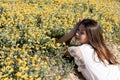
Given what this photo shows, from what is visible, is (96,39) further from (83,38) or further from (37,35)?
(37,35)

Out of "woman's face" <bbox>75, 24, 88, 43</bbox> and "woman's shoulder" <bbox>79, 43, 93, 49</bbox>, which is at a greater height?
"woman's face" <bbox>75, 24, 88, 43</bbox>

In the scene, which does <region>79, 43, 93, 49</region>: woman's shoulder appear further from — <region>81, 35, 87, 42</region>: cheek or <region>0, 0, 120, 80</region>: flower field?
<region>0, 0, 120, 80</region>: flower field

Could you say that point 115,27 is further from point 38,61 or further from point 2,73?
point 2,73

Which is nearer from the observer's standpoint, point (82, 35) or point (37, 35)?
point (82, 35)

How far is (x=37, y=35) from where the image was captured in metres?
4.91

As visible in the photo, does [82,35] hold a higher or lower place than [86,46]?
higher

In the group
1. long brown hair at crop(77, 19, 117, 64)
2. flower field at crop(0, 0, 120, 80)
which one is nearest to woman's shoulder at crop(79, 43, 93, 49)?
long brown hair at crop(77, 19, 117, 64)

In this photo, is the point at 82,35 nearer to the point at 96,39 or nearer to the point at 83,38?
the point at 83,38

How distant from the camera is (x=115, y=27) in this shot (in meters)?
6.74

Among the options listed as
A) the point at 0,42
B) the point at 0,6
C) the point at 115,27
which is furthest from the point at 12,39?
the point at 115,27

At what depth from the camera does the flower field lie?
4098mm

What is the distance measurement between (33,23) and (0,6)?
661 mm

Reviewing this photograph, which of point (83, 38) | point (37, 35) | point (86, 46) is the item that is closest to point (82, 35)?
point (83, 38)

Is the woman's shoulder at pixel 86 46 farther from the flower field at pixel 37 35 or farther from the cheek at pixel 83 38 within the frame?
the flower field at pixel 37 35
